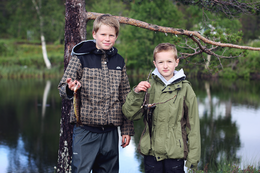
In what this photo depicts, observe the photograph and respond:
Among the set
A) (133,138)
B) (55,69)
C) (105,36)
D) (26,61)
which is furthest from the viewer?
(26,61)

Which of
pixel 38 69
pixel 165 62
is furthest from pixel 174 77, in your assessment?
pixel 38 69

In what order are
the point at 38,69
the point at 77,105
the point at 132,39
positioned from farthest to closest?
the point at 132,39 < the point at 38,69 < the point at 77,105

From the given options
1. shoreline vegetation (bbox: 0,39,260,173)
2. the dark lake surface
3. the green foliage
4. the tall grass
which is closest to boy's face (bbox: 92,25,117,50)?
the dark lake surface

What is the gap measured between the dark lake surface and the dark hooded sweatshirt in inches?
125

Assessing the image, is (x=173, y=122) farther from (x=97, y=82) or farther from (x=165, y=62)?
(x=97, y=82)

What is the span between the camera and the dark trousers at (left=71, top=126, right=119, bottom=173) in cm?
203

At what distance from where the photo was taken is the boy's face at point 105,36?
2021 mm

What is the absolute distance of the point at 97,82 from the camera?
206cm

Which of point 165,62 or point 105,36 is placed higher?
point 105,36

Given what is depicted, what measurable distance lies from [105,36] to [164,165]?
3.77 feet

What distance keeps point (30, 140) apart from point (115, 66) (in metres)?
5.83

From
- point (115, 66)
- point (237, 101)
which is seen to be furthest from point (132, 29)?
point (115, 66)

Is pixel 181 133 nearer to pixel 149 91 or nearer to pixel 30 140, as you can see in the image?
pixel 149 91

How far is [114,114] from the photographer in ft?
6.84
